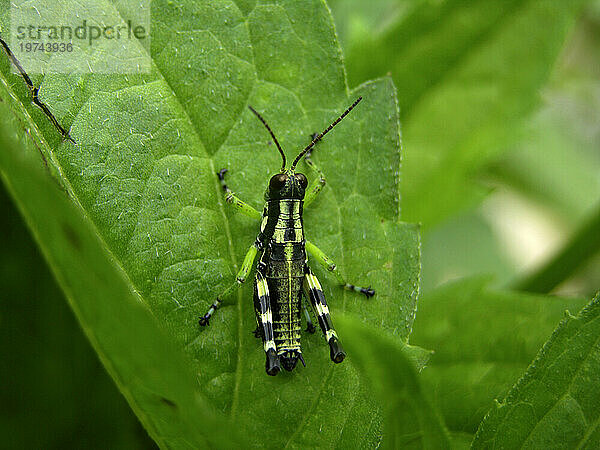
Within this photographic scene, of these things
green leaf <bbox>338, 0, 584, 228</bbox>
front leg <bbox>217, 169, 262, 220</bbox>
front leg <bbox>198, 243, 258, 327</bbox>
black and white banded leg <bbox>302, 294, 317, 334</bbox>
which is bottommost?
black and white banded leg <bbox>302, 294, 317, 334</bbox>

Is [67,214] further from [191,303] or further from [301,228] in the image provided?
[301,228]

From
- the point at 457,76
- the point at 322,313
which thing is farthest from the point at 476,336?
the point at 457,76

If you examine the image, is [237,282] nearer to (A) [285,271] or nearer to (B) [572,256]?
(A) [285,271]

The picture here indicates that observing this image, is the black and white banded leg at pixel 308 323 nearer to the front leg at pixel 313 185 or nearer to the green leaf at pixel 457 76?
the front leg at pixel 313 185

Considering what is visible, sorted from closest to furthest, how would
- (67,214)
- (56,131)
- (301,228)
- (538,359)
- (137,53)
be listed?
(67,214)
(538,359)
(56,131)
(137,53)
(301,228)

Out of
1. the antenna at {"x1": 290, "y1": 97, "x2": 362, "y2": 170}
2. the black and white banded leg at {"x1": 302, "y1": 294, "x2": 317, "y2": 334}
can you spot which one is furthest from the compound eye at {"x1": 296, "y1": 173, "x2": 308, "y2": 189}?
the black and white banded leg at {"x1": 302, "y1": 294, "x2": 317, "y2": 334}

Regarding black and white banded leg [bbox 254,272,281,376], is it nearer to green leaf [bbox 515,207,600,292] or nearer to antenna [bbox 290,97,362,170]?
antenna [bbox 290,97,362,170]

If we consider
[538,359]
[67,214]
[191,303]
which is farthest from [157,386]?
[538,359]

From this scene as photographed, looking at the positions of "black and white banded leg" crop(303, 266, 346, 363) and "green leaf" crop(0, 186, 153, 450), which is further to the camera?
"black and white banded leg" crop(303, 266, 346, 363)
